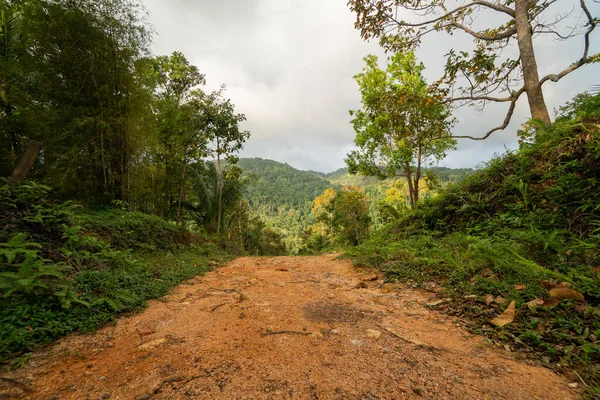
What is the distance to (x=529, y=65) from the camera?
5.29 metres

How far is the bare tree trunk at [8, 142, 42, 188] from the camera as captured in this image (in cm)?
378

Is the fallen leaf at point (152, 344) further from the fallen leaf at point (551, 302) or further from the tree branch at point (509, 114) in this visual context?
the tree branch at point (509, 114)

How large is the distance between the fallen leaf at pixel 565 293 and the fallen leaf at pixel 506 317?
0.30 meters

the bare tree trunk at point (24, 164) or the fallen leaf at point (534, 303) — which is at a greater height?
the bare tree trunk at point (24, 164)

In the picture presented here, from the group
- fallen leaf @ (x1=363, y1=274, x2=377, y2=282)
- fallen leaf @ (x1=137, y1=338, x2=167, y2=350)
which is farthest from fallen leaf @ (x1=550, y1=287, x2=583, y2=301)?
fallen leaf @ (x1=137, y1=338, x2=167, y2=350)

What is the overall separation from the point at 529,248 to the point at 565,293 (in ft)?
3.40

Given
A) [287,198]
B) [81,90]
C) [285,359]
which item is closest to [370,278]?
[285,359]

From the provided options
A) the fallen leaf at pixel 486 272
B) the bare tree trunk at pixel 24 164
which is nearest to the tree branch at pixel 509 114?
the fallen leaf at pixel 486 272

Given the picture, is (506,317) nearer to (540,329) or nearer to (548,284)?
(540,329)

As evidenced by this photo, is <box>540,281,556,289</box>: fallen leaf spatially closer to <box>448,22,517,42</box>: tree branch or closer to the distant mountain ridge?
<box>448,22,517,42</box>: tree branch

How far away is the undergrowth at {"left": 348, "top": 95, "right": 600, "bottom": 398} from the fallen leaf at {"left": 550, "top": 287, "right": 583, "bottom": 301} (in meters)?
0.05

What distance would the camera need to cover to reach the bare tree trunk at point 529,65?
17.1ft

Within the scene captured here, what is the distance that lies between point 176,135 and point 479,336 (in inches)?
457

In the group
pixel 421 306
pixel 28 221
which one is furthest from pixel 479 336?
pixel 28 221
